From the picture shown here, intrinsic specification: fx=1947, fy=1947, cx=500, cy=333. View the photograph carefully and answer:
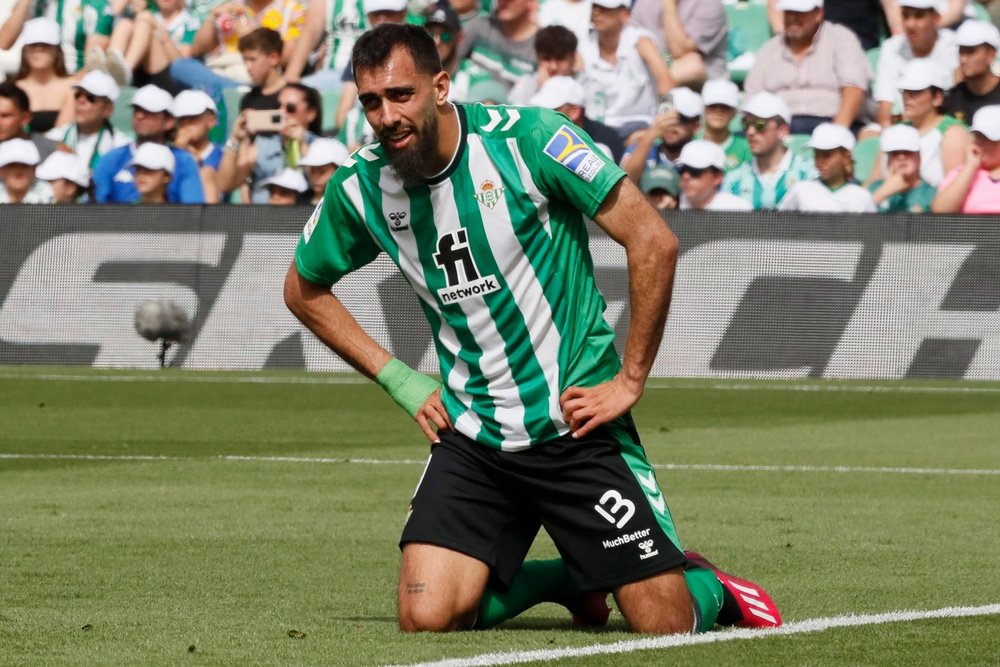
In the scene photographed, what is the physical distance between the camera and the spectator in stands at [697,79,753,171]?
59.2 ft

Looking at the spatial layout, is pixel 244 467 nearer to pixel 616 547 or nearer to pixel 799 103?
pixel 616 547

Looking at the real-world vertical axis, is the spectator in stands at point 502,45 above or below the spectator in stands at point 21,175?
above

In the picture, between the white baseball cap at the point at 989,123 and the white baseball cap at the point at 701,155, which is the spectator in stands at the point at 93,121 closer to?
the white baseball cap at the point at 701,155

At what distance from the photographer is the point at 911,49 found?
18141 mm

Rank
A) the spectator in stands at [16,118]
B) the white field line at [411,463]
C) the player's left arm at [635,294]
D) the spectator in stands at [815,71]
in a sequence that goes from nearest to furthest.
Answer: the player's left arm at [635,294] < the white field line at [411,463] < the spectator in stands at [815,71] < the spectator in stands at [16,118]

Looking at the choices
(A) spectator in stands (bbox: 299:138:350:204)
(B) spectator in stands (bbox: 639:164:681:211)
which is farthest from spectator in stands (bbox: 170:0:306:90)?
(B) spectator in stands (bbox: 639:164:681:211)

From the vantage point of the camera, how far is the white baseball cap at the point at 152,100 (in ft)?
61.6

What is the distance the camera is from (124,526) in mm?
8672

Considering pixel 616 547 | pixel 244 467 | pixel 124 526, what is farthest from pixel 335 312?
pixel 244 467

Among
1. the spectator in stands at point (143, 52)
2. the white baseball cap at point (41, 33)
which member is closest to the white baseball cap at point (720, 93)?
the spectator in stands at point (143, 52)

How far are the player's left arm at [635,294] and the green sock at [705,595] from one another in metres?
0.57

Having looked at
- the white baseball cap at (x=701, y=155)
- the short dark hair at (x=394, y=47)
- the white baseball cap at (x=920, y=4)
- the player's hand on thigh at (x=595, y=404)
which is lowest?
the white baseball cap at (x=701, y=155)

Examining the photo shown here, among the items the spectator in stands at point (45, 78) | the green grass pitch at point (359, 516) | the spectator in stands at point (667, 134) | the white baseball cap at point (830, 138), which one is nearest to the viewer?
the green grass pitch at point (359, 516)

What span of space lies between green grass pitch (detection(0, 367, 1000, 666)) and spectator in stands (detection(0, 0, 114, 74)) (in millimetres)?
6142
